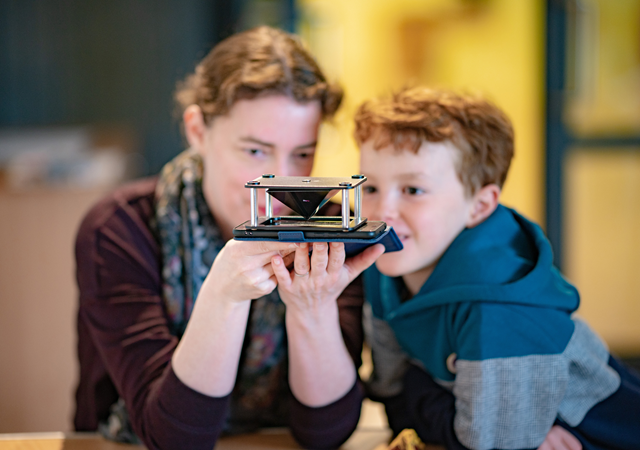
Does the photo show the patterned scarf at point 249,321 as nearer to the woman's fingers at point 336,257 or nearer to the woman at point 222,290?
the woman at point 222,290

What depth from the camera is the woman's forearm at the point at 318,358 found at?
3.41 ft

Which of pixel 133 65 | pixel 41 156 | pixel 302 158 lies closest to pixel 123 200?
pixel 302 158

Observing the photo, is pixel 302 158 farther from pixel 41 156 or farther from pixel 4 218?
pixel 41 156

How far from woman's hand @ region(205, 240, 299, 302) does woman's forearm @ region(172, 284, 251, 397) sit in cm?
3

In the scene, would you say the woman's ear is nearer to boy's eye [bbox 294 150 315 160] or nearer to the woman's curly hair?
the woman's curly hair

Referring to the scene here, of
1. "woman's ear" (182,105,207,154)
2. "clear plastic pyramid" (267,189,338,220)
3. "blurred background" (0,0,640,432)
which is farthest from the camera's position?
"blurred background" (0,0,640,432)

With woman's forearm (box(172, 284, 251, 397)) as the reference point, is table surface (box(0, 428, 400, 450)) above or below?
below

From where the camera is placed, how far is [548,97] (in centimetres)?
331

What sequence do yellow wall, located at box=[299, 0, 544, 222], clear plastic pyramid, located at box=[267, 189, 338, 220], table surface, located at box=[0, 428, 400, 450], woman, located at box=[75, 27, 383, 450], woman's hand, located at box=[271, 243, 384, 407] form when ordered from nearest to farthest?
1. clear plastic pyramid, located at box=[267, 189, 338, 220]
2. woman's hand, located at box=[271, 243, 384, 407]
3. woman, located at box=[75, 27, 383, 450]
4. table surface, located at box=[0, 428, 400, 450]
5. yellow wall, located at box=[299, 0, 544, 222]

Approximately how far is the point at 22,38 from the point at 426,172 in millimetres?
2990

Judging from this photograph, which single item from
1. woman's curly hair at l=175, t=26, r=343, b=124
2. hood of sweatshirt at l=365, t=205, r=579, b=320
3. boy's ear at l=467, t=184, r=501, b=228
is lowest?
hood of sweatshirt at l=365, t=205, r=579, b=320

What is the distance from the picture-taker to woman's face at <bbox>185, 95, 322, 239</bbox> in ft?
3.90

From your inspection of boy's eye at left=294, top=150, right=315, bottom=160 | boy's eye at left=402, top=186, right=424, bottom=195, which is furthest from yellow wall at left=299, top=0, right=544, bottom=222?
boy's eye at left=402, top=186, right=424, bottom=195

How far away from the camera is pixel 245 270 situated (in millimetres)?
895
